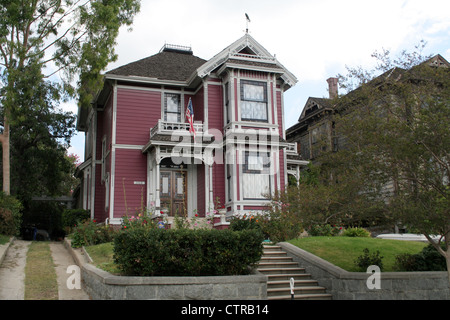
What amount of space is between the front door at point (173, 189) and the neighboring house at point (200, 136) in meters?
0.05

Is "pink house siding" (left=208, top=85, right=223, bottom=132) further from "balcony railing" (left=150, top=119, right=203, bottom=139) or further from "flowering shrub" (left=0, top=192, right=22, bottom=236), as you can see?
"flowering shrub" (left=0, top=192, right=22, bottom=236)

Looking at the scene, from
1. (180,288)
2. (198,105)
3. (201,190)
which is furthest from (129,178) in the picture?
(180,288)


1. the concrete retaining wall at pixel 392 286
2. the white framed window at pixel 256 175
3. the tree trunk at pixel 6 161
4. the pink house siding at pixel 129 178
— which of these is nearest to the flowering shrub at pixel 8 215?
the tree trunk at pixel 6 161

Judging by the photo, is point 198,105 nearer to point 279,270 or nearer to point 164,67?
point 164,67

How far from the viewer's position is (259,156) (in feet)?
69.4

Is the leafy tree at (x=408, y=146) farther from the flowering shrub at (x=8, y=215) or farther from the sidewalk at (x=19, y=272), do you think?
the flowering shrub at (x=8, y=215)

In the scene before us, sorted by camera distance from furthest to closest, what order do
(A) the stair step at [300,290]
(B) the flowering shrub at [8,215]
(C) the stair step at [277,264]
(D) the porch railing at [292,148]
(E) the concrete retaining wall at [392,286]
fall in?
(D) the porch railing at [292,148], (B) the flowering shrub at [8,215], (C) the stair step at [277,264], (A) the stair step at [300,290], (E) the concrete retaining wall at [392,286]

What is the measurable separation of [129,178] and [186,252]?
12728mm

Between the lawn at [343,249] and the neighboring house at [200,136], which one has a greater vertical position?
the neighboring house at [200,136]

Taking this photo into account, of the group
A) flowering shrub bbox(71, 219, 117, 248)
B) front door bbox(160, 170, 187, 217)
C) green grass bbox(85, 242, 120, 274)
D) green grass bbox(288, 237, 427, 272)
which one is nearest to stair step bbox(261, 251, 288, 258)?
green grass bbox(288, 237, 427, 272)

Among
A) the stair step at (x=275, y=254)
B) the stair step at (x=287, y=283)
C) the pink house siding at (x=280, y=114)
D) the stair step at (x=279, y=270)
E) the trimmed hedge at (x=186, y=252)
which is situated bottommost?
the stair step at (x=287, y=283)

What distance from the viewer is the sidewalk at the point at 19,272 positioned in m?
10.3

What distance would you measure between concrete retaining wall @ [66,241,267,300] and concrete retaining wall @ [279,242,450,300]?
261 cm

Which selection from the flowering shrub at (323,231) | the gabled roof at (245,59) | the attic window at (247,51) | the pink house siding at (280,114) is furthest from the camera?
the pink house siding at (280,114)
